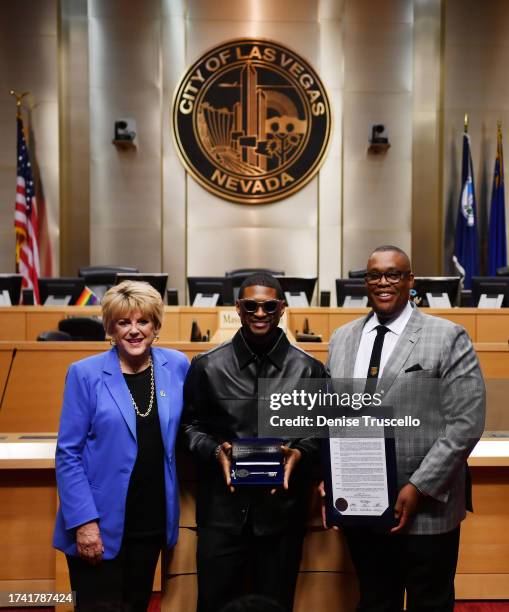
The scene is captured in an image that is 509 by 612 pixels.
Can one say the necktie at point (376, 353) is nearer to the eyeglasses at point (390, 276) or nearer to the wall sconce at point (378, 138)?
the eyeglasses at point (390, 276)

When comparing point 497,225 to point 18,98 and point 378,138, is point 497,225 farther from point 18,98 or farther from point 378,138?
point 18,98

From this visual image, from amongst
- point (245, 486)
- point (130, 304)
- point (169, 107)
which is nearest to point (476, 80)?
point (169, 107)

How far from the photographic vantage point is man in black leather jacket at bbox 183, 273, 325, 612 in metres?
1.80

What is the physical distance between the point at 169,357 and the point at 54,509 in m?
1.22

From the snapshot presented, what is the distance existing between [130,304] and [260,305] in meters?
0.34

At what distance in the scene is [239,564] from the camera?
6.03ft

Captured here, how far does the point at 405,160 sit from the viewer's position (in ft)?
31.8

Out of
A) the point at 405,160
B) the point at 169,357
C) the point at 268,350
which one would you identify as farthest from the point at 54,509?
the point at 405,160

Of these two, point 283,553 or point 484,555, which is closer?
point 283,553

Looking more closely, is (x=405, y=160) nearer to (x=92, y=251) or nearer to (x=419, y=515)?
(x=92, y=251)

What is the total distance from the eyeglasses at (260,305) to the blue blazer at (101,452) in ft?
1.05

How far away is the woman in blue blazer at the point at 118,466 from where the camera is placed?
179cm

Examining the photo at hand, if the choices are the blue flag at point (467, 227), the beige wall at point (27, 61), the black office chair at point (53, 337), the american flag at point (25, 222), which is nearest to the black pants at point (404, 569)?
the black office chair at point (53, 337)

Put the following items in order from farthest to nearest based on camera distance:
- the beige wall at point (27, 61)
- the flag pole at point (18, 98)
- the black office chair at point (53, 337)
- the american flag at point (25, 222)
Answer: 1. the beige wall at point (27, 61)
2. the flag pole at point (18, 98)
3. the american flag at point (25, 222)
4. the black office chair at point (53, 337)
